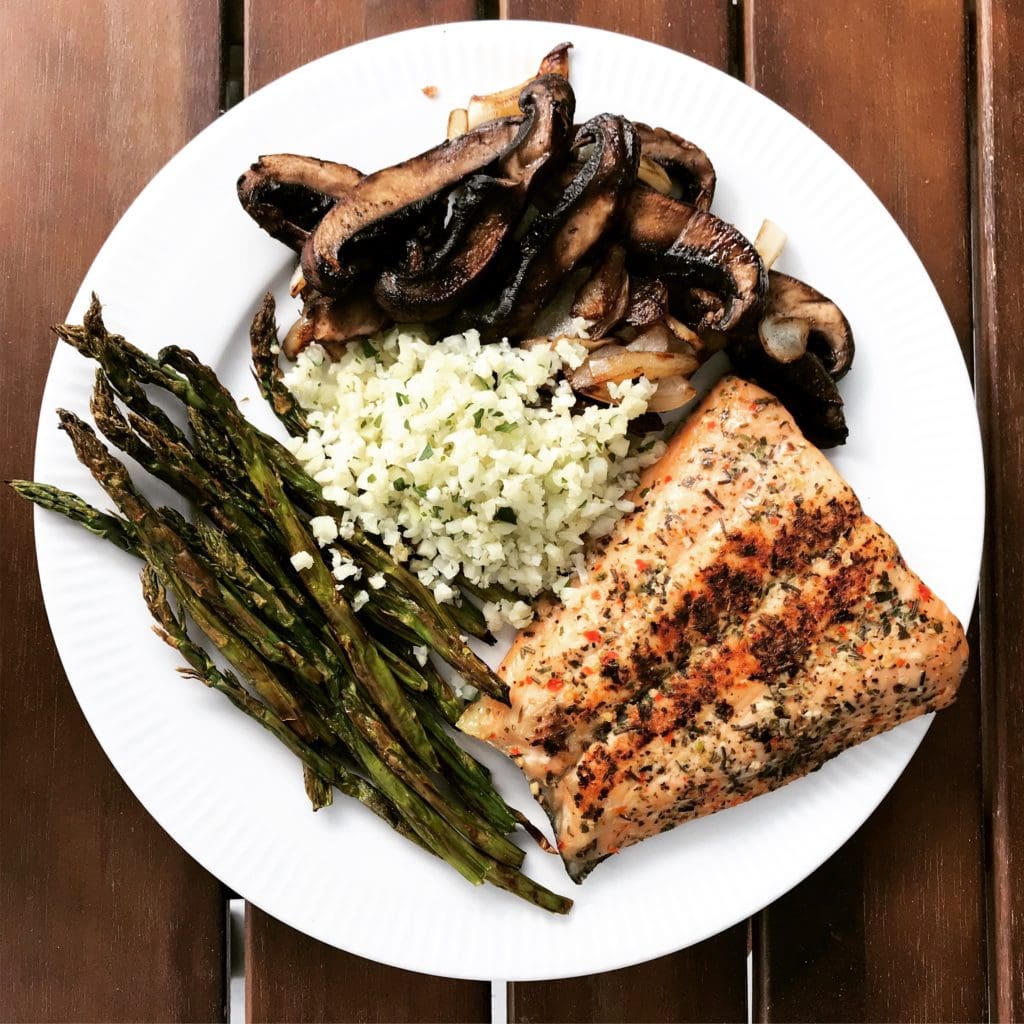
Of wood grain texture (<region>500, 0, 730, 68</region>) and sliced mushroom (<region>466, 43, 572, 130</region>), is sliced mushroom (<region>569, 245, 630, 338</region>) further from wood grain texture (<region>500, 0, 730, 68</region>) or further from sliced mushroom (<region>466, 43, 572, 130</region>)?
wood grain texture (<region>500, 0, 730, 68</region>)

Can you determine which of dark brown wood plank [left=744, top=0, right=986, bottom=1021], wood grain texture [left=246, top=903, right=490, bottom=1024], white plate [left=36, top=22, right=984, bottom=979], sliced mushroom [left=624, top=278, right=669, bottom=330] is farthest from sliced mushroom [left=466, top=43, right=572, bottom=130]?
wood grain texture [left=246, top=903, right=490, bottom=1024]

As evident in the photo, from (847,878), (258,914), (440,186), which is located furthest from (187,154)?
(847,878)

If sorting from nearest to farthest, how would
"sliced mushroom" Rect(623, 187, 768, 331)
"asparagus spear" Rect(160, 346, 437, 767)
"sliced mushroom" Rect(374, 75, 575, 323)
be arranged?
"sliced mushroom" Rect(374, 75, 575, 323) < "sliced mushroom" Rect(623, 187, 768, 331) < "asparagus spear" Rect(160, 346, 437, 767)

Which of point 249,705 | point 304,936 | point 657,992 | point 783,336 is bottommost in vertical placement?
point 657,992

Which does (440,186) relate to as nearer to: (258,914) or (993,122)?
(993,122)

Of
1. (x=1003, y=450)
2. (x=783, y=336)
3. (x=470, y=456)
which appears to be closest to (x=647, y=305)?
(x=783, y=336)

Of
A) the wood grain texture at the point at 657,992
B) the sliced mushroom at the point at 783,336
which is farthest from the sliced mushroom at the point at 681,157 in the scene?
the wood grain texture at the point at 657,992

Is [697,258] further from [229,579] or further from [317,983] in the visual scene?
[317,983]
